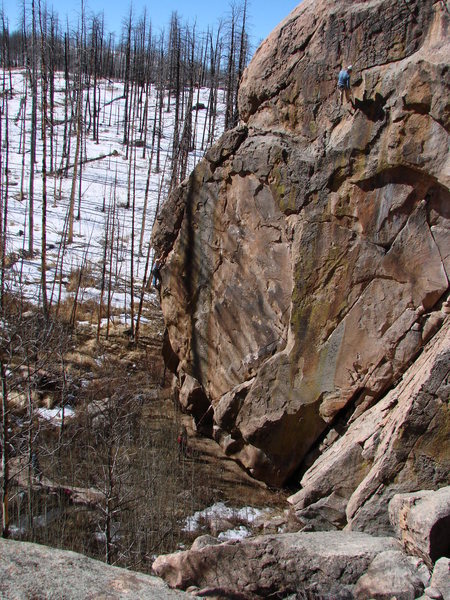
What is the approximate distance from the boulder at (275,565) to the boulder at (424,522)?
0.65 feet

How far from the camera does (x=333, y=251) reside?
739 cm

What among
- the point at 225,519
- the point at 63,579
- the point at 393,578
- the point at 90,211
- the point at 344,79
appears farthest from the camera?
the point at 90,211

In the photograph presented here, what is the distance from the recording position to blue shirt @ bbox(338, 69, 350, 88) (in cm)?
698

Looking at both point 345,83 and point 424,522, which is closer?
point 424,522

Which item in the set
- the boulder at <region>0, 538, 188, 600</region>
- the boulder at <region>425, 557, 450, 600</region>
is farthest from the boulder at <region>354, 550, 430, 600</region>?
the boulder at <region>0, 538, 188, 600</region>

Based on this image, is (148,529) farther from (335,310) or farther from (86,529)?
(335,310)

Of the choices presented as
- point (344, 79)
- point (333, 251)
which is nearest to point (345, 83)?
point (344, 79)

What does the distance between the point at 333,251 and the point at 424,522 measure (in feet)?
11.9

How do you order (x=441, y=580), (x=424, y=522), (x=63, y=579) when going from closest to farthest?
(x=63, y=579) < (x=441, y=580) < (x=424, y=522)

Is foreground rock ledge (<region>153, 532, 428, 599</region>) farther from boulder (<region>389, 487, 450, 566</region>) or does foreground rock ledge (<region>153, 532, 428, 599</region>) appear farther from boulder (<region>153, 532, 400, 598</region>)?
boulder (<region>389, 487, 450, 566</region>)

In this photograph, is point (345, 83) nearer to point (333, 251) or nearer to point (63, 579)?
point (333, 251)

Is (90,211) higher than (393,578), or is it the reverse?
(393,578)

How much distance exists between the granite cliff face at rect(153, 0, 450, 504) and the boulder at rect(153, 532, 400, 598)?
4.21ft

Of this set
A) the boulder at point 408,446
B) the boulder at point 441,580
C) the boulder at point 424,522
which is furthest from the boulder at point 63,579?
the boulder at point 408,446
